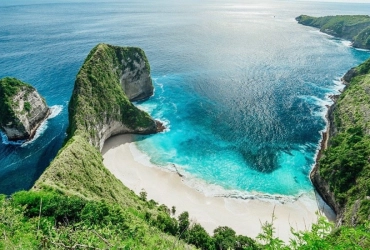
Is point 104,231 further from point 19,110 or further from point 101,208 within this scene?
point 19,110

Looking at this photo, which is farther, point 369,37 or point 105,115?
point 369,37

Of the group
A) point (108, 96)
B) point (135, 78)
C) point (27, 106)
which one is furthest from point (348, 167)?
point (27, 106)

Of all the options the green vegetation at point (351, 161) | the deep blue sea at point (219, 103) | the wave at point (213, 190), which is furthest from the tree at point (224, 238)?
the green vegetation at point (351, 161)

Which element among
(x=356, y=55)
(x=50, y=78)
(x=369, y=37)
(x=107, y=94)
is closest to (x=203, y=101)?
(x=107, y=94)

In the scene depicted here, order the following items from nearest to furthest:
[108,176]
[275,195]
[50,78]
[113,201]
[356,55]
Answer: [113,201], [108,176], [275,195], [50,78], [356,55]

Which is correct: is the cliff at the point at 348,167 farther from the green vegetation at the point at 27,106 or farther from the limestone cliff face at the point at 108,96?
the green vegetation at the point at 27,106

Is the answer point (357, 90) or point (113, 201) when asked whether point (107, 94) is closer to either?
point (113, 201)

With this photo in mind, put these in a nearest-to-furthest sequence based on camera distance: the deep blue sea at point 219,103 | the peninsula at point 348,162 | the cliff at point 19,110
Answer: the peninsula at point 348,162, the deep blue sea at point 219,103, the cliff at point 19,110
